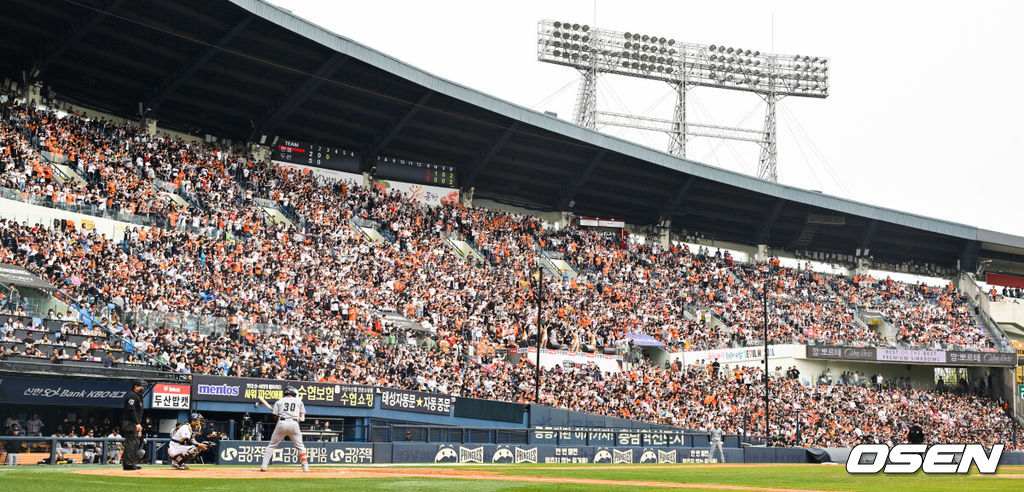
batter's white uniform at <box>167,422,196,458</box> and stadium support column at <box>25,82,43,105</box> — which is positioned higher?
stadium support column at <box>25,82,43,105</box>

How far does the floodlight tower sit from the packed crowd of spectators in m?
9.49

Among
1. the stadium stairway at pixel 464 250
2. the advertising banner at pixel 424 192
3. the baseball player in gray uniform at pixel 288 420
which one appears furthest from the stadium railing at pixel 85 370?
the advertising banner at pixel 424 192

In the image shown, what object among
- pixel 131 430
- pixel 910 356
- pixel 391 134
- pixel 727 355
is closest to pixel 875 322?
pixel 910 356

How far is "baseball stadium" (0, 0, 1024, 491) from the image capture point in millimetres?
27094

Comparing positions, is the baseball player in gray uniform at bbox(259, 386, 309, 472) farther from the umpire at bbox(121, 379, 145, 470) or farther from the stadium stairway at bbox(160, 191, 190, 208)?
the stadium stairway at bbox(160, 191, 190, 208)

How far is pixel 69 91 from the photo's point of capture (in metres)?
44.6

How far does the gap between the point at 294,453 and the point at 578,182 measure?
119 ft

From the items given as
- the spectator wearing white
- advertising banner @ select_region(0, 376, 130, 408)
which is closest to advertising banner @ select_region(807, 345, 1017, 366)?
advertising banner @ select_region(0, 376, 130, 408)

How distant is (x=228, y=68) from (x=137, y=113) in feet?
16.7

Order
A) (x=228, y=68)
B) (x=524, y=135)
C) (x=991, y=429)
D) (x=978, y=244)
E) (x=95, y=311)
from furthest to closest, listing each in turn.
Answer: (x=978, y=244) → (x=524, y=135) → (x=991, y=429) → (x=228, y=68) → (x=95, y=311)

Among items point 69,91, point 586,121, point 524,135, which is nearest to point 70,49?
point 69,91

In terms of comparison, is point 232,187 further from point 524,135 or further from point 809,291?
point 809,291

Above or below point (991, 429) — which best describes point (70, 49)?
above

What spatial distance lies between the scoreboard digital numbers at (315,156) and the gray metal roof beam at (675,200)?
66.2 feet
